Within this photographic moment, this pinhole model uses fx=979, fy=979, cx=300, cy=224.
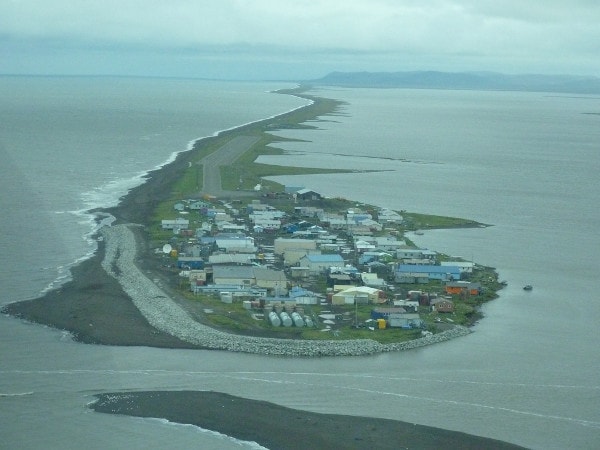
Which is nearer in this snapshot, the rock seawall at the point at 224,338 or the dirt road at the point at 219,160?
the rock seawall at the point at 224,338

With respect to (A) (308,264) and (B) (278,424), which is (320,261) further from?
(B) (278,424)

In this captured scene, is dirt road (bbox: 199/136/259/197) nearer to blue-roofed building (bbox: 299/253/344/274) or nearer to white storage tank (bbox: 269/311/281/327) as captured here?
blue-roofed building (bbox: 299/253/344/274)

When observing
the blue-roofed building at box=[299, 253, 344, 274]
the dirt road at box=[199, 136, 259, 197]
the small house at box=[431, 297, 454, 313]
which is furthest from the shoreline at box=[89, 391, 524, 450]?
the dirt road at box=[199, 136, 259, 197]

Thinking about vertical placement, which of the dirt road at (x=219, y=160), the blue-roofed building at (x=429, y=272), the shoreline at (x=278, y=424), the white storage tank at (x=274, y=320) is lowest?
the dirt road at (x=219, y=160)

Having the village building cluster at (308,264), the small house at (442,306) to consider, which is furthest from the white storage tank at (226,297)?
the small house at (442,306)

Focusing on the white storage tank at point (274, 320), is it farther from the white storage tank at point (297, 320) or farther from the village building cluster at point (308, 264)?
the white storage tank at point (297, 320)

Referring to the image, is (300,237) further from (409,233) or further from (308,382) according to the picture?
(308,382)
